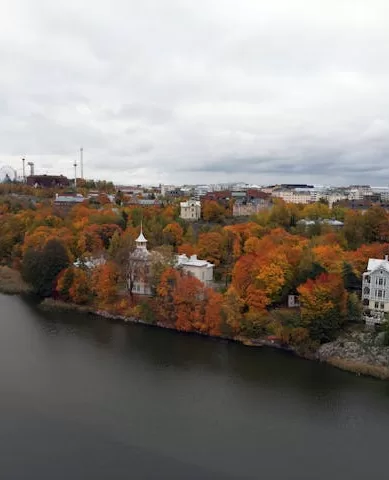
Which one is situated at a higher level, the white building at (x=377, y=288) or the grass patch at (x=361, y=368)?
the white building at (x=377, y=288)

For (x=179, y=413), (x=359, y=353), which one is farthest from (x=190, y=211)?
(x=179, y=413)

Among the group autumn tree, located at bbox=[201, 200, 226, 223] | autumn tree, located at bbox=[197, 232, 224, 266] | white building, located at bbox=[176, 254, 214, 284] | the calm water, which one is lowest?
the calm water

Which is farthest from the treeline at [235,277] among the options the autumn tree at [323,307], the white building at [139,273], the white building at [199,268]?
the white building at [199,268]

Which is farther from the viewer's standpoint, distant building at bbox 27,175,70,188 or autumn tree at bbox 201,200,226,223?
distant building at bbox 27,175,70,188

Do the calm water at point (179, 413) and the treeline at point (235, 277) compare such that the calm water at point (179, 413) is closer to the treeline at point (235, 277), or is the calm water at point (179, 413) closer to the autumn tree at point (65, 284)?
the treeline at point (235, 277)

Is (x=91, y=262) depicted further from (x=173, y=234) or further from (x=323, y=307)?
(x=323, y=307)

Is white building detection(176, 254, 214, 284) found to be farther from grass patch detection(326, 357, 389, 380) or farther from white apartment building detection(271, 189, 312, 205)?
white apartment building detection(271, 189, 312, 205)

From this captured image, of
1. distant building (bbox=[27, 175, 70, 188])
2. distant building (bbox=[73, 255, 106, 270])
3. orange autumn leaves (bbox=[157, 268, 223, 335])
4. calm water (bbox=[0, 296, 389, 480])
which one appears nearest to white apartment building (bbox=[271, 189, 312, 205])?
distant building (bbox=[27, 175, 70, 188])
